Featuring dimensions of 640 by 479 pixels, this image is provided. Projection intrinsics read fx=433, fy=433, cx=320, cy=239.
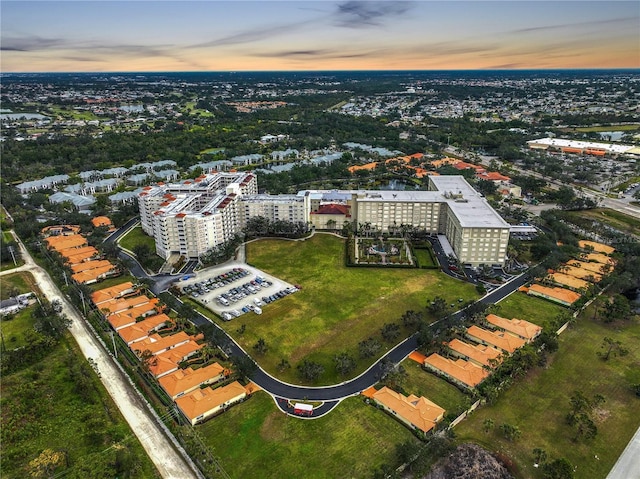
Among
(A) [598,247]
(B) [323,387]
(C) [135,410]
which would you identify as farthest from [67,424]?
(A) [598,247]

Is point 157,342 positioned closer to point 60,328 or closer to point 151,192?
point 60,328

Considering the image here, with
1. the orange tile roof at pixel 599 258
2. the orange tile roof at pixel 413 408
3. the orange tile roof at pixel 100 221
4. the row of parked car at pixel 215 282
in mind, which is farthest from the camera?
the orange tile roof at pixel 100 221

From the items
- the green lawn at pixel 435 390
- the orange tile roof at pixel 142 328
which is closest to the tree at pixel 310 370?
the green lawn at pixel 435 390

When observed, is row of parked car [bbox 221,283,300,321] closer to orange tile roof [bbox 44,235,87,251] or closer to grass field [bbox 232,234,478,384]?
grass field [bbox 232,234,478,384]

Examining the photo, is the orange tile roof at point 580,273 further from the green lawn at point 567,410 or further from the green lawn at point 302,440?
the green lawn at point 302,440

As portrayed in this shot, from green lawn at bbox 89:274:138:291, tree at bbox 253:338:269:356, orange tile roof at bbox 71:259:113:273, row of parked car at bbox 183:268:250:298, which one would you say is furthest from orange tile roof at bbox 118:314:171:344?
orange tile roof at bbox 71:259:113:273

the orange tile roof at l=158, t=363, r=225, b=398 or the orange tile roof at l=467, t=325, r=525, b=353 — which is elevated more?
the orange tile roof at l=467, t=325, r=525, b=353
